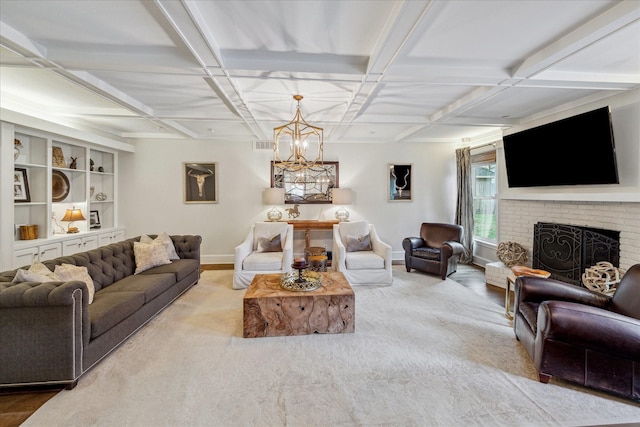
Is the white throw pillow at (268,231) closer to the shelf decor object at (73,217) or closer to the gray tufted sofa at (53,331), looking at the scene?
the gray tufted sofa at (53,331)

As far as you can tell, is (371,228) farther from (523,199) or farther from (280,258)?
(523,199)

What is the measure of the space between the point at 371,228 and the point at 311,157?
2.03 metres

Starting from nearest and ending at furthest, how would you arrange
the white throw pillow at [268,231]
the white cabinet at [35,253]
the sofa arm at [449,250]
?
the white cabinet at [35,253]
the sofa arm at [449,250]
the white throw pillow at [268,231]

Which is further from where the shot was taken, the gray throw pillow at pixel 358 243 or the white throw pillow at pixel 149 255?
the gray throw pillow at pixel 358 243

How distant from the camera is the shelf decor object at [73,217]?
445 centimetres

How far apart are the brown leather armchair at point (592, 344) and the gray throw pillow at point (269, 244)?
358 cm

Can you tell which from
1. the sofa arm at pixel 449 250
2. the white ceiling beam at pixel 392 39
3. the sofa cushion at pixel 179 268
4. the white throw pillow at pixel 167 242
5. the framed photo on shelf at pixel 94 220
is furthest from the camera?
the framed photo on shelf at pixel 94 220

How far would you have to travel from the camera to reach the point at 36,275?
2246 millimetres

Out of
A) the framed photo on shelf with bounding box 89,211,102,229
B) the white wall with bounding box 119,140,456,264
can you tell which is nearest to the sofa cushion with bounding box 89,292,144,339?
the framed photo on shelf with bounding box 89,211,102,229

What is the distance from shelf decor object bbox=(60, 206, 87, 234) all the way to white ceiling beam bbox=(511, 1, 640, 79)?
6.22 meters

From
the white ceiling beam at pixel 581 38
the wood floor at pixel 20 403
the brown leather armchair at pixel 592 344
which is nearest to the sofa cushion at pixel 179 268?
the wood floor at pixel 20 403

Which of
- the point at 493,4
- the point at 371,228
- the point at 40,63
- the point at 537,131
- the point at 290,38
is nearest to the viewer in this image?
the point at 493,4

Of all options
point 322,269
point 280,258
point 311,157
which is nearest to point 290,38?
point 280,258

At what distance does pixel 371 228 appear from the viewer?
515 centimetres
